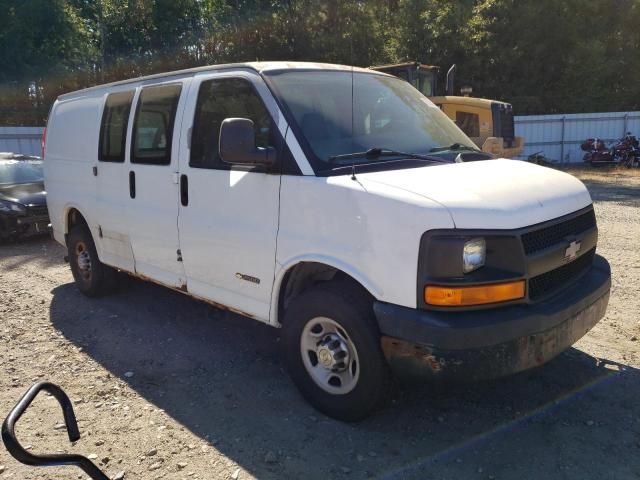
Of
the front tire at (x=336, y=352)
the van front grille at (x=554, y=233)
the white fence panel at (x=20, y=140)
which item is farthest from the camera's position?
the white fence panel at (x=20, y=140)

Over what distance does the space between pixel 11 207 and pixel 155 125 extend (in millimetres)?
5980

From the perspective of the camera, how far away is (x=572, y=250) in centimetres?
349

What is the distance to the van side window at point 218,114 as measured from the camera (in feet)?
12.6

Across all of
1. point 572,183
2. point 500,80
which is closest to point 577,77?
point 500,80

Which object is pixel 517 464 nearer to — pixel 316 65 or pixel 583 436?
pixel 583 436

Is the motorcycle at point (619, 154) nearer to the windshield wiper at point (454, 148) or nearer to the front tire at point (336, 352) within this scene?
the windshield wiper at point (454, 148)

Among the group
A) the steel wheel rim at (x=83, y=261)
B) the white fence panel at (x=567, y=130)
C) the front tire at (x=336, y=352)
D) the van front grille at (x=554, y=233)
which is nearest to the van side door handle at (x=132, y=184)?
the steel wheel rim at (x=83, y=261)

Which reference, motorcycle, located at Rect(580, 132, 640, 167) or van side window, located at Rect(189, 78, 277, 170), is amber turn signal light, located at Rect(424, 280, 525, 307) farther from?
motorcycle, located at Rect(580, 132, 640, 167)

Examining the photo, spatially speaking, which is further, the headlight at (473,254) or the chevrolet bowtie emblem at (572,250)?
the chevrolet bowtie emblem at (572,250)

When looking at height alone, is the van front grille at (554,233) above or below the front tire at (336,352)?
above

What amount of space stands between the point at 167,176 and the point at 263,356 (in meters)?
1.62

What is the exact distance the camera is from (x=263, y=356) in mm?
4602

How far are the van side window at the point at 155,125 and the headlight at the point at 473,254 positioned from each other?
101 inches

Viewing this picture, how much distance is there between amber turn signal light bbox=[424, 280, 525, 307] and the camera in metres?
2.95
